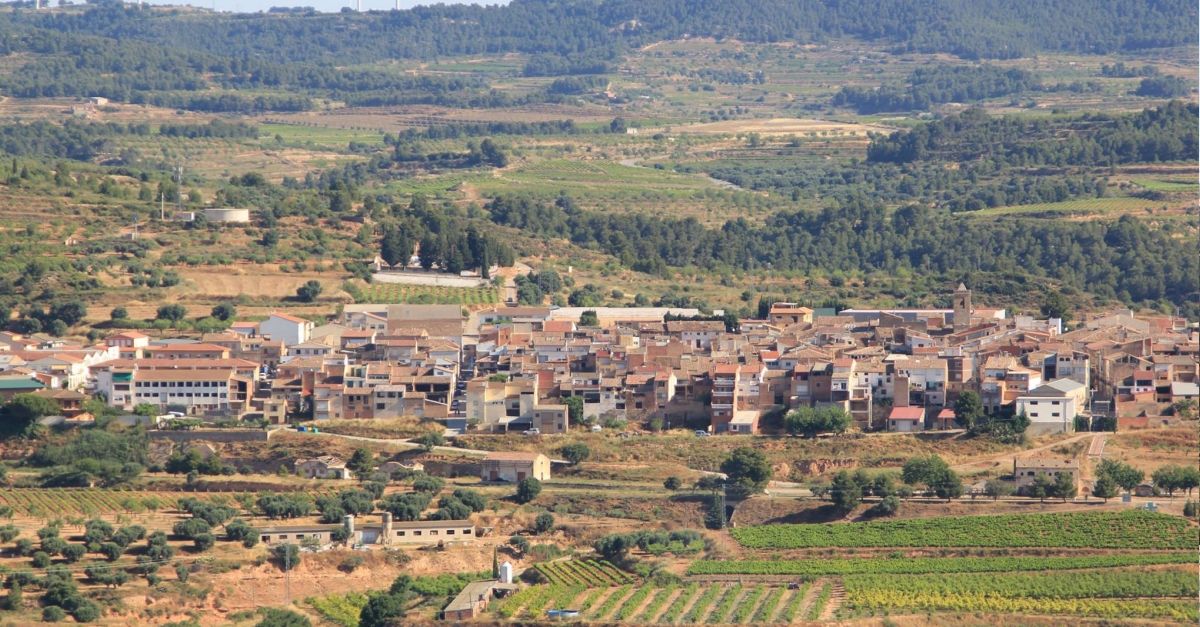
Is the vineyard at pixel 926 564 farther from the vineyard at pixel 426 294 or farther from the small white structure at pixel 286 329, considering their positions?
the vineyard at pixel 426 294


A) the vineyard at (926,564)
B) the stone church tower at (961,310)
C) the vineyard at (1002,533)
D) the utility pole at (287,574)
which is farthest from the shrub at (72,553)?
the stone church tower at (961,310)

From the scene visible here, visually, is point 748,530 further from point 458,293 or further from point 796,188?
point 796,188

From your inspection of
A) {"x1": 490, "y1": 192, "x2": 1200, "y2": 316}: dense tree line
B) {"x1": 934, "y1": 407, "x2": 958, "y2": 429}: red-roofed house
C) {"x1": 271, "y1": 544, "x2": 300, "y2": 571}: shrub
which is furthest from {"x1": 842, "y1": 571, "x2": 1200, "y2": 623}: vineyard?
{"x1": 490, "y1": 192, "x2": 1200, "y2": 316}: dense tree line

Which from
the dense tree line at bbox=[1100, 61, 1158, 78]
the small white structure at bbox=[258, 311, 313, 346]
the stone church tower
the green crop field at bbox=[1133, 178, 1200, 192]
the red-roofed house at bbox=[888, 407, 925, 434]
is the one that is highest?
the dense tree line at bbox=[1100, 61, 1158, 78]

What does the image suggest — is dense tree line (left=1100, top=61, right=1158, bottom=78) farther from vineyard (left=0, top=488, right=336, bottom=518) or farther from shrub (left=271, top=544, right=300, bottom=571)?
shrub (left=271, top=544, right=300, bottom=571)

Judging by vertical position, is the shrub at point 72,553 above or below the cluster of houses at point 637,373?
below

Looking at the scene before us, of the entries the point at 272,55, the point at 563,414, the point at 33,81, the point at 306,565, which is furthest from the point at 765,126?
the point at 306,565
